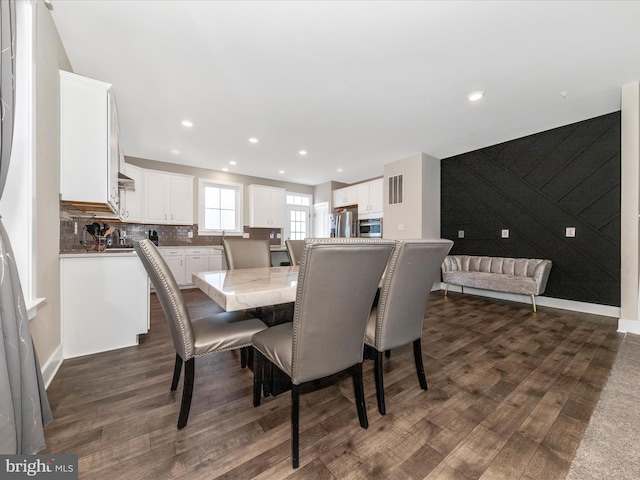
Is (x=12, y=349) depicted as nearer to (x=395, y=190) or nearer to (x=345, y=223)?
(x=395, y=190)

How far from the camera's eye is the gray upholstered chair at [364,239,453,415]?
1.36 metres

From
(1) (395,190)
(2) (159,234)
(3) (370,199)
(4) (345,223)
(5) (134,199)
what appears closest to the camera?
(5) (134,199)

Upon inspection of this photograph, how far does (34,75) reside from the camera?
145 centimetres

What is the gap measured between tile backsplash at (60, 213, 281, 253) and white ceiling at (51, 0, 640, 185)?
150 cm

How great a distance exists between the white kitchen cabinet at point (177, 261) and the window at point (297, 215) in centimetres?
252

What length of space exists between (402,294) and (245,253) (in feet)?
5.84

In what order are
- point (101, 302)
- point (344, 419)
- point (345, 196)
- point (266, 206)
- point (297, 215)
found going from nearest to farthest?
point (344, 419) → point (101, 302) → point (266, 206) → point (345, 196) → point (297, 215)

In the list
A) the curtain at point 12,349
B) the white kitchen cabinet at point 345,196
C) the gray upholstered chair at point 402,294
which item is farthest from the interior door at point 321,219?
the curtain at point 12,349

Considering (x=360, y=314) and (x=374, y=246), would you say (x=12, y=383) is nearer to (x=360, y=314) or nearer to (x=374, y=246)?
(x=360, y=314)

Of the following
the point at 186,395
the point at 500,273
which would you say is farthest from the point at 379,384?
the point at 500,273

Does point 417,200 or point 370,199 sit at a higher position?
point 370,199

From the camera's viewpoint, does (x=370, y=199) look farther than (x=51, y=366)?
Yes

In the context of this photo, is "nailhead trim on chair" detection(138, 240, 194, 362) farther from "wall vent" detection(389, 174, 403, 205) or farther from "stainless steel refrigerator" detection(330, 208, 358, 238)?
"stainless steel refrigerator" detection(330, 208, 358, 238)

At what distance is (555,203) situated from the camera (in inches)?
143
